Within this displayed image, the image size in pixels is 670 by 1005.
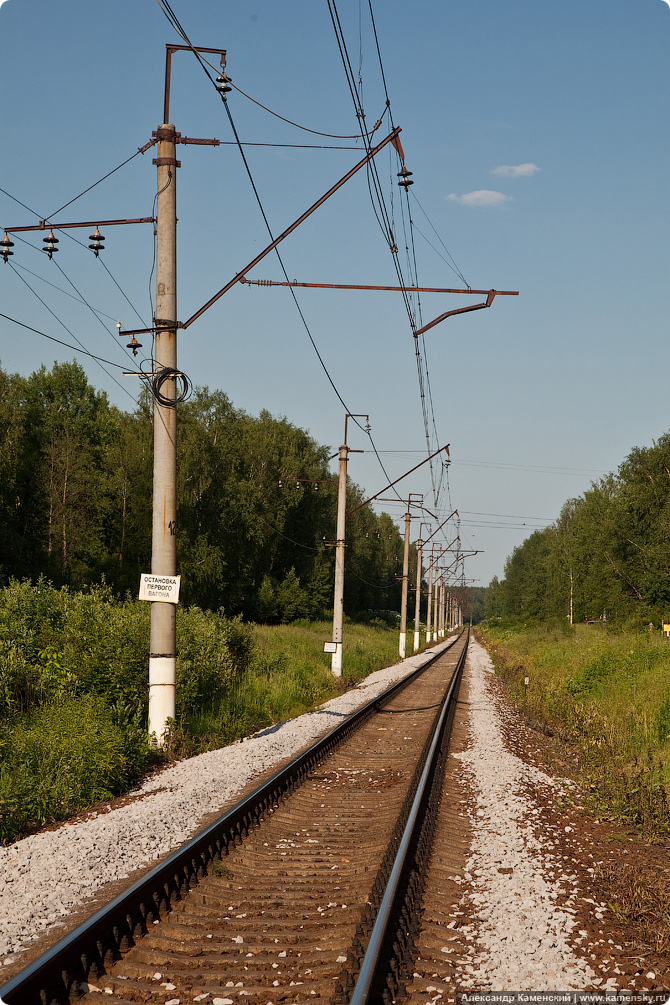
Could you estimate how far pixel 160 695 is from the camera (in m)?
12.1

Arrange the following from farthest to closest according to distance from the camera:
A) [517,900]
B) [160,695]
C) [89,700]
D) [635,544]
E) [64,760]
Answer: [635,544] → [160,695] → [89,700] → [64,760] → [517,900]

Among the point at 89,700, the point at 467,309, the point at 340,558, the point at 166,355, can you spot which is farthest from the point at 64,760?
the point at 340,558

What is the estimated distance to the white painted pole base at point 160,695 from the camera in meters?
12.1

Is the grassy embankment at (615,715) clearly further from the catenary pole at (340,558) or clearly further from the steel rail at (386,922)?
the catenary pole at (340,558)

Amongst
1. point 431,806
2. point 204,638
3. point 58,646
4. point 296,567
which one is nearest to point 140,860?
point 431,806

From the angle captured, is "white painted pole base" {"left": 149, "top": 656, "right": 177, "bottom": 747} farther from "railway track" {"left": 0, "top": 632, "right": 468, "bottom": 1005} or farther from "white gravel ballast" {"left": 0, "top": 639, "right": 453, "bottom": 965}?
"railway track" {"left": 0, "top": 632, "right": 468, "bottom": 1005}

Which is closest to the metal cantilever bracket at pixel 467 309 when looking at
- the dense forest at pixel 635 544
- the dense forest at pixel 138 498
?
the dense forest at pixel 138 498

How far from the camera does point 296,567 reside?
69000 millimetres

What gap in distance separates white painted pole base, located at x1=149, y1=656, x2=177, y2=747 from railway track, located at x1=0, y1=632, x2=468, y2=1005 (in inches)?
123

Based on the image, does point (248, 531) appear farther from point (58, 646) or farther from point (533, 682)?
point (58, 646)

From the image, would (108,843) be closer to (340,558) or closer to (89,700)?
(89,700)

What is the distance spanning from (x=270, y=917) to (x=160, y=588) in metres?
7.09

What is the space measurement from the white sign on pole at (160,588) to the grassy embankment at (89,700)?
1426 millimetres

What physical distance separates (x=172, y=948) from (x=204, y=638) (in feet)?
34.4
